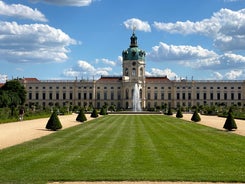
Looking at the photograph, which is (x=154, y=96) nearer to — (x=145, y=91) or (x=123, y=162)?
(x=145, y=91)

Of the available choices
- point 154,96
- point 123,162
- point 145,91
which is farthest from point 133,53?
point 123,162

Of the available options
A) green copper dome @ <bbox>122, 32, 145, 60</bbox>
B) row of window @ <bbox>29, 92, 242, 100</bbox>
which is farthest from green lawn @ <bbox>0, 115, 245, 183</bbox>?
row of window @ <bbox>29, 92, 242, 100</bbox>

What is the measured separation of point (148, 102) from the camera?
96250 mm

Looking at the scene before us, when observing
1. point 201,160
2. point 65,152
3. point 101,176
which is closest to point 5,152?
point 65,152

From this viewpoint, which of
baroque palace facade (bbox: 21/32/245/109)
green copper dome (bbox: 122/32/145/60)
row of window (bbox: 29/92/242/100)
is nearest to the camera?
green copper dome (bbox: 122/32/145/60)

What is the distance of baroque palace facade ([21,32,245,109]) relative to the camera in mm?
95312

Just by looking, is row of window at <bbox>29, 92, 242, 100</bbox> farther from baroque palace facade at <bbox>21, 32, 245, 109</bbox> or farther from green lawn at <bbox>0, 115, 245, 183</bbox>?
green lawn at <bbox>0, 115, 245, 183</bbox>

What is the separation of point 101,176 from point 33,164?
88.0 inches

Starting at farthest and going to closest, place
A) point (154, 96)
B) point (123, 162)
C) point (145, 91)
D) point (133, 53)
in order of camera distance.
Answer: point (154, 96) < point (145, 91) < point (133, 53) < point (123, 162)

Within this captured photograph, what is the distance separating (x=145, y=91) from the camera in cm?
9538

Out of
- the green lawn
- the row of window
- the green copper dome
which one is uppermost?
the green copper dome

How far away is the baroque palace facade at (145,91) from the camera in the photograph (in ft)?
313

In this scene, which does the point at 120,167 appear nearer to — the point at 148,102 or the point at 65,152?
the point at 65,152

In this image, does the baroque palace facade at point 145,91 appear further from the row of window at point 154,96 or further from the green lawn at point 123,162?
the green lawn at point 123,162
